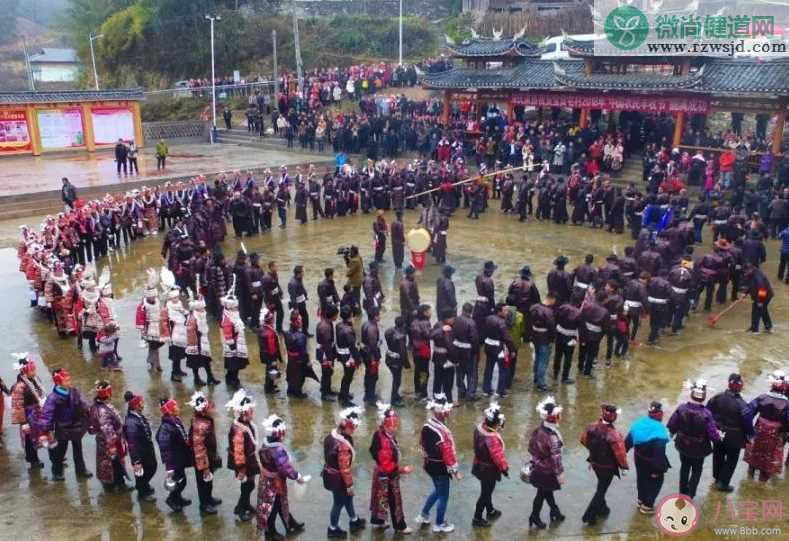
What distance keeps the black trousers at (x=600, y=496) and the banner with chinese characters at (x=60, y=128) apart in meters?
31.9

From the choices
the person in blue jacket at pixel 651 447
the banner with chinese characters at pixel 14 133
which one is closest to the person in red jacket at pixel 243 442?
the person in blue jacket at pixel 651 447

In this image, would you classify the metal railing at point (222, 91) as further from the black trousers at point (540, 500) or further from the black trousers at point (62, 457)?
the black trousers at point (540, 500)

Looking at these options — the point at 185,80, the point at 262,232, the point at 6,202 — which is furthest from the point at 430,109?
the point at 185,80

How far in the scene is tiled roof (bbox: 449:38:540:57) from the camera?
1191 inches

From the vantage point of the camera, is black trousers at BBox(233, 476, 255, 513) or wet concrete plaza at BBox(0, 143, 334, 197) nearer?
black trousers at BBox(233, 476, 255, 513)

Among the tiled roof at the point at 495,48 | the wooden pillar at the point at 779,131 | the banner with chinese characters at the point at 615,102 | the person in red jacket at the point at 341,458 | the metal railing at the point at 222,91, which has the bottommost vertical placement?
the person in red jacket at the point at 341,458

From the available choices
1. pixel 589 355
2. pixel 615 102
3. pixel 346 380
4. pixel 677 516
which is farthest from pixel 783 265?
pixel 615 102

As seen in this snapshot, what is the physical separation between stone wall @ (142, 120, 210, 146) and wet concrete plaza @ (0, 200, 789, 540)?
22408mm

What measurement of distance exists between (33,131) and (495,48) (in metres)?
20.8

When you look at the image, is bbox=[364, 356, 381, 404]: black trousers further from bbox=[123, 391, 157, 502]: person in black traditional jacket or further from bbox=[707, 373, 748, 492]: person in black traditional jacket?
bbox=[707, 373, 748, 492]: person in black traditional jacket

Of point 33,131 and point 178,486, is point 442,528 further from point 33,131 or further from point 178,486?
point 33,131

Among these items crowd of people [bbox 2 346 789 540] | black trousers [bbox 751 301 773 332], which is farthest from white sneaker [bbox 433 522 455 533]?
black trousers [bbox 751 301 773 332]

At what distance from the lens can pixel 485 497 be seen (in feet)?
24.0

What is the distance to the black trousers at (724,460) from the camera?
26.0ft
